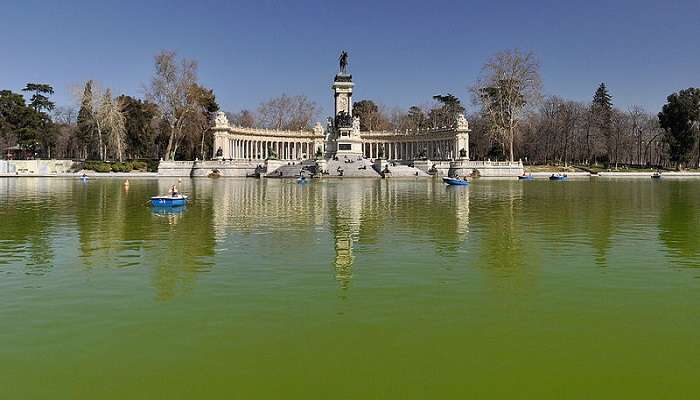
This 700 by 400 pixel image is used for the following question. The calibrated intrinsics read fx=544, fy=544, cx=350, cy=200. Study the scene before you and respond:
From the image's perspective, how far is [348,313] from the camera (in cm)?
902

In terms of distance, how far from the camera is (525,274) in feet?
39.9

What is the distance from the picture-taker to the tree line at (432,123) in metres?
79.1

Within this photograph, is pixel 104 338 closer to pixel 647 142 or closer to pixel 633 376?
pixel 633 376

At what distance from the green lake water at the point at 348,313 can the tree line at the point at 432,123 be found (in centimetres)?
6396

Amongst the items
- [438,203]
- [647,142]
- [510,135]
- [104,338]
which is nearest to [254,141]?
[510,135]

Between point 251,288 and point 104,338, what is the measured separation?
11.0 ft

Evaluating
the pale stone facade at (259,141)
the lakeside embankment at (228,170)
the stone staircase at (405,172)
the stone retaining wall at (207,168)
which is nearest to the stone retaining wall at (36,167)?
the lakeside embankment at (228,170)

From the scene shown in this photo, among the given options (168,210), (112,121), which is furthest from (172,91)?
(168,210)

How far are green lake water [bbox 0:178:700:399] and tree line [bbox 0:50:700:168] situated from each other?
64.0 m

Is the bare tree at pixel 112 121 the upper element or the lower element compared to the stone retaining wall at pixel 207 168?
upper

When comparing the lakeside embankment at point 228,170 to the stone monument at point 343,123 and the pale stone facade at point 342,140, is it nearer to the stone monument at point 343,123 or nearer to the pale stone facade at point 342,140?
the pale stone facade at point 342,140

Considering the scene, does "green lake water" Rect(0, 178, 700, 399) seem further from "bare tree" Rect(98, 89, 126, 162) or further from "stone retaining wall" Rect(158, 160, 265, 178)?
"bare tree" Rect(98, 89, 126, 162)

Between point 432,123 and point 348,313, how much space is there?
111277 mm

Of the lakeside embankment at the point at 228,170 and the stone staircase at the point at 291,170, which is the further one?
the lakeside embankment at the point at 228,170
